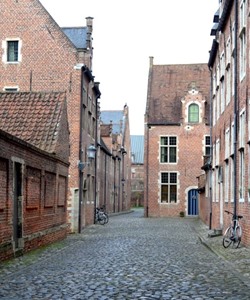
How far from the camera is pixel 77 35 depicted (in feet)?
105

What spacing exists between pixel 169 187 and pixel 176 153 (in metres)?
2.89

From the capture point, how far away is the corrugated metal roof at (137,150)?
98.1 metres

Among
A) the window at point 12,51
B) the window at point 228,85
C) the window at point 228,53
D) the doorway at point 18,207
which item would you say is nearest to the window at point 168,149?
the window at point 12,51

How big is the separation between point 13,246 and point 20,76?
51.1 ft

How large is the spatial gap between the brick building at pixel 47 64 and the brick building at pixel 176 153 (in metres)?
17.8

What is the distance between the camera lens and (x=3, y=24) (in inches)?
1117

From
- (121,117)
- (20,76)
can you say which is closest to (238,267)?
(20,76)

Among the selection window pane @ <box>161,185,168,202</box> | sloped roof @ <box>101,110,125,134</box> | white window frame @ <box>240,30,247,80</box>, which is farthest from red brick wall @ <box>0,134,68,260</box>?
sloped roof @ <box>101,110,125,134</box>

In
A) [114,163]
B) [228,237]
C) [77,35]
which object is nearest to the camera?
[228,237]

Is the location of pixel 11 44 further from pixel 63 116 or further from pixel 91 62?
pixel 63 116

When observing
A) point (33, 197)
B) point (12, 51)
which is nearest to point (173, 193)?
point (12, 51)

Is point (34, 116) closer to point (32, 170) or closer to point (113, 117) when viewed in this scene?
point (32, 170)

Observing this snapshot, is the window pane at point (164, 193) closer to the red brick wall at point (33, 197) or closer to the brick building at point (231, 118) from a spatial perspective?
the brick building at point (231, 118)

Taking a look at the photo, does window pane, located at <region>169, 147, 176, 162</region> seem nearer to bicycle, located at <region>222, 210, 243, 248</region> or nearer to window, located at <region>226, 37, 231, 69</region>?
window, located at <region>226, 37, 231, 69</region>
